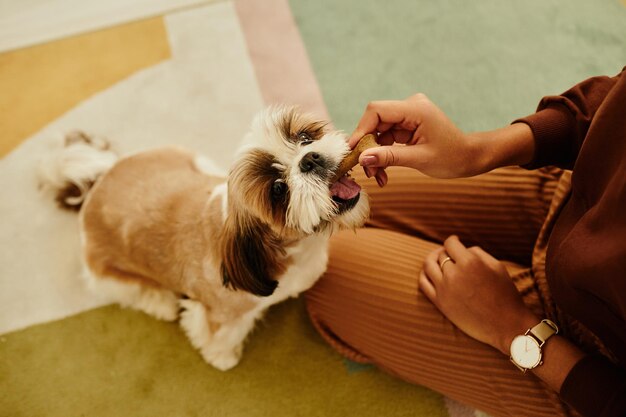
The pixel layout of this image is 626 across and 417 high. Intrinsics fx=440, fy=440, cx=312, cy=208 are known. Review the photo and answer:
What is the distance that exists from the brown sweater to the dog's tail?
149cm

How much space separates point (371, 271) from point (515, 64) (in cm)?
140

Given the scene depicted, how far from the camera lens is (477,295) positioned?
1.11 meters

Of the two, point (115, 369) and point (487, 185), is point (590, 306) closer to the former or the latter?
point (487, 185)

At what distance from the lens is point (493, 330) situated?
1.06 m

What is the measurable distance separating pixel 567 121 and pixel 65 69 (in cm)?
216

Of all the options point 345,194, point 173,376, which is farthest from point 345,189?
point 173,376

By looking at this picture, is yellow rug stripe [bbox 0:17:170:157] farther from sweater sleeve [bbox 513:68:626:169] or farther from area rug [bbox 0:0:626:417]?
sweater sleeve [bbox 513:68:626:169]

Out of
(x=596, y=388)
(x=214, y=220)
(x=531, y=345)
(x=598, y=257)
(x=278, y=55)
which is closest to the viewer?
(x=598, y=257)

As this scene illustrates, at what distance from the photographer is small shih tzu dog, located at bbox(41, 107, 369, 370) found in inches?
38.7

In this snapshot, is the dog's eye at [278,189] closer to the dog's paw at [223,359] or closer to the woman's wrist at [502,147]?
the woman's wrist at [502,147]

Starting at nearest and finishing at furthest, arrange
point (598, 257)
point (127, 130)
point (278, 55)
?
1. point (598, 257)
2. point (127, 130)
3. point (278, 55)

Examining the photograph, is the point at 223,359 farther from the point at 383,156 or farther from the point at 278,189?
the point at 383,156

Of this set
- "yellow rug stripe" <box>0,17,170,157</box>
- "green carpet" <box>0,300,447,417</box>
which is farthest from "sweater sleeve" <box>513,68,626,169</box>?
"yellow rug stripe" <box>0,17,170,157</box>

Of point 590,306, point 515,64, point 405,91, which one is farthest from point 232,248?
point 515,64
